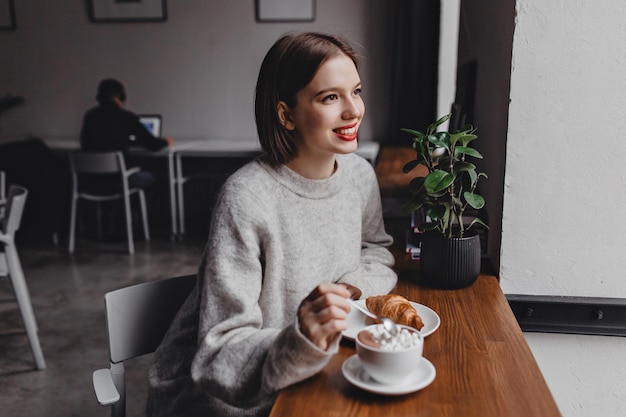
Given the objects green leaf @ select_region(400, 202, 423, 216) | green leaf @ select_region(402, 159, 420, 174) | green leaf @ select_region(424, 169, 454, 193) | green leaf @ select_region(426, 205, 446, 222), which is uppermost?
green leaf @ select_region(402, 159, 420, 174)

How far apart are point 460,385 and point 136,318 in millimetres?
742

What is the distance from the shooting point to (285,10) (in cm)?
496

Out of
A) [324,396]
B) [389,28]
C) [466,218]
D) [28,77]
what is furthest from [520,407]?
[28,77]

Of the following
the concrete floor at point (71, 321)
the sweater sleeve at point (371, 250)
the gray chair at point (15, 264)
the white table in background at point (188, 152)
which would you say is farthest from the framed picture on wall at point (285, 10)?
the sweater sleeve at point (371, 250)

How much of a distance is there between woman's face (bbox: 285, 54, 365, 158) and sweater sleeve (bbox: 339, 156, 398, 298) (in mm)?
231

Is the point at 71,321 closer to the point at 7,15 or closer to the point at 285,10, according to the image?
the point at 285,10

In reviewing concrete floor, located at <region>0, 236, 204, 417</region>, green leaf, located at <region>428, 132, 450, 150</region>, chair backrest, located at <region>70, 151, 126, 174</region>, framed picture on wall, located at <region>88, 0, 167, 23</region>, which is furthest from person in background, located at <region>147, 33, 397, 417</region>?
framed picture on wall, located at <region>88, 0, 167, 23</region>

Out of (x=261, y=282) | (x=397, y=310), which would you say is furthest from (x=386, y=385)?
(x=261, y=282)

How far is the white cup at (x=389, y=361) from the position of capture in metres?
0.80

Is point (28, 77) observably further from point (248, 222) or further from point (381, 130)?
point (248, 222)

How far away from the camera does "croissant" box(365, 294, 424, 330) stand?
1.02 metres

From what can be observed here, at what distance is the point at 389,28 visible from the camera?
15.9 feet

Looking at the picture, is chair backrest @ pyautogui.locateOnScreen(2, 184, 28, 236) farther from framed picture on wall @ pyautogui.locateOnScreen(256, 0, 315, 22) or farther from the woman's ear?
framed picture on wall @ pyautogui.locateOnScreen(256, 0, 315, 22)

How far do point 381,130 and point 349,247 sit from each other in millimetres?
3957
